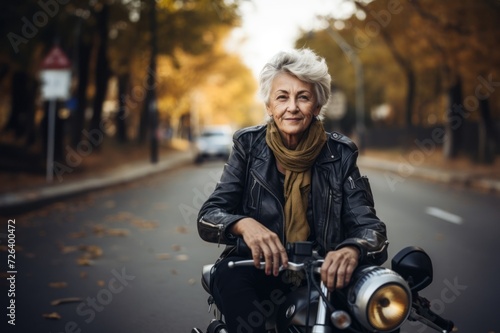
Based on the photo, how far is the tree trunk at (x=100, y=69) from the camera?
2322 cm

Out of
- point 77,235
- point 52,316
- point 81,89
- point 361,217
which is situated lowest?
point 52,316

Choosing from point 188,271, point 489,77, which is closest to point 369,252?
point 188,271

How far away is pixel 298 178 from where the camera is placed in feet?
8.54

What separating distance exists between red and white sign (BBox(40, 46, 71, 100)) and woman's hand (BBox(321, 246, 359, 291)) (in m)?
14.3

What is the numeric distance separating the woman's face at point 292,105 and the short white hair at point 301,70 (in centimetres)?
3

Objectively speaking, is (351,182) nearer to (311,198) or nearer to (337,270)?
(311,198)

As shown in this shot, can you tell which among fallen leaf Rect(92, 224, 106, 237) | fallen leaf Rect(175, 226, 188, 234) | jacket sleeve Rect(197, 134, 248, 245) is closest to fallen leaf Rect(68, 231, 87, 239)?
fallen leaf Rect(92, 224, 106, 237)

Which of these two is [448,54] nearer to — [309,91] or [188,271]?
[188,271]

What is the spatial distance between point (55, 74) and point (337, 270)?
1488 cm

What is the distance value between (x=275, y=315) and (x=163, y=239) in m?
6.34

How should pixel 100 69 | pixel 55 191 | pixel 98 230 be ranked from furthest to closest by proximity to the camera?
pixel 100 69, pixel 55 191, pixel 98 230

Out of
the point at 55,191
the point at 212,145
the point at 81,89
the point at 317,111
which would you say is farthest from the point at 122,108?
the point at 317,111

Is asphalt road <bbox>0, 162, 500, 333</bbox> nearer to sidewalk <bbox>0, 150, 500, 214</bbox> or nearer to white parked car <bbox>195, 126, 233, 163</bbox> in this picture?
sidewalk <bbox>0, 150, 500, 214</bbox>

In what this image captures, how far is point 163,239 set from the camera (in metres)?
8.63
